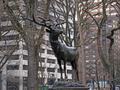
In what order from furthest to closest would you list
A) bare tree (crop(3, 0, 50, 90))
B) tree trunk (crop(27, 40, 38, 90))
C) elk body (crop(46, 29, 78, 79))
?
tree trunk (crop(27, 40, 38, 90)) → bare tree (crop(3, 0, 50, 90)) → elk body (crop(46, 29, 78, 79))

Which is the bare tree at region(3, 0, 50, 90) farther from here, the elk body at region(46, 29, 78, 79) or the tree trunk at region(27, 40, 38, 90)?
the elk body at region(46, 29, 78, 79)

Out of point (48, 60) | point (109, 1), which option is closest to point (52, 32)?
point (109, 1)

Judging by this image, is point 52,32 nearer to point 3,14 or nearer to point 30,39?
point 30,39

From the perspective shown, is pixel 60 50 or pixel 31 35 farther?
pixel 31 35

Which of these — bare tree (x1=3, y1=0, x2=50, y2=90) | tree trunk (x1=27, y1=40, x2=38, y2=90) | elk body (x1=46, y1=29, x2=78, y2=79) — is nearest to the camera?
elk body (x1=46, y1=29, x2=78, y2=79)

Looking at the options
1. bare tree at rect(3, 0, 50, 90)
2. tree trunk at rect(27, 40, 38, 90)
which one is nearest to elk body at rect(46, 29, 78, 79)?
bare tree at rect(3, 0, 50, 90)

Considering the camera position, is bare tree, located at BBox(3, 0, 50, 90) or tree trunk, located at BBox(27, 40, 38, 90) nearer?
bare tree, located at BBox(3, 0, 50, 90)

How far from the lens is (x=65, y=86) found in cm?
1169

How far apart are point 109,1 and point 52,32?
12.7 meters

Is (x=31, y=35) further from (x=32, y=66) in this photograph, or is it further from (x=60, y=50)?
(x=60, y=50)

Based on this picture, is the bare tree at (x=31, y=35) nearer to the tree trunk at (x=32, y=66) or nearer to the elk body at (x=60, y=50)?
the tree trunk at (x=32, y=66)

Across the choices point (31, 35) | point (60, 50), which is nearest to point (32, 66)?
point (31, 35)

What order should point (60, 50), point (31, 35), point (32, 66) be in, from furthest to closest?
point (32, 66)
point (31, 35)
point (60, 50)

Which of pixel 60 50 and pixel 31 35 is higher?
pixel 31 35
